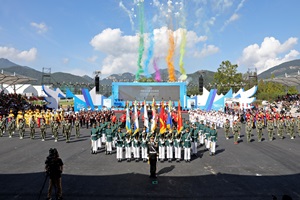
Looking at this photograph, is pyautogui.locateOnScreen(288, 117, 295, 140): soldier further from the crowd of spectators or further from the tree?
the tree

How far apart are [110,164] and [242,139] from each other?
11.5m

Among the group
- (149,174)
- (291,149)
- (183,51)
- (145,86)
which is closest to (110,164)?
(149,174)

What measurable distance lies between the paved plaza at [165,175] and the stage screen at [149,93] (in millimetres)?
28758

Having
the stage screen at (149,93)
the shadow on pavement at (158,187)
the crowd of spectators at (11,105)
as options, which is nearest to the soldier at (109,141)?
the shadow on pavement at (158,187)

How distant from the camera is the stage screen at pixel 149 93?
147 ft

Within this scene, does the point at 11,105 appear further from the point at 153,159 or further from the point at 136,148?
the point at 153,159

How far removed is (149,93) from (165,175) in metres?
34.4

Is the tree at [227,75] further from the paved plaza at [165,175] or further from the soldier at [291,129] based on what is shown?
the paved plaza at [165,175]

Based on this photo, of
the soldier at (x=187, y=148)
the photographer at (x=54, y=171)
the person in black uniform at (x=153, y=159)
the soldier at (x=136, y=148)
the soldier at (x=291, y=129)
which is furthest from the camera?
the soldier at (x=291, y=129)

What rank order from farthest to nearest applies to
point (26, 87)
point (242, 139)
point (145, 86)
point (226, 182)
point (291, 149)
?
1. point (26, 87)
2. point (145, 86)
3. point (242, 139)
4. point (291, 149)
5. point (226, 182)

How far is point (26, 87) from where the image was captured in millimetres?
71812

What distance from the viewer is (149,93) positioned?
4481cm

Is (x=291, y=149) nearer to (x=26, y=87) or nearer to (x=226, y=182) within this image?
(x=226, y=182)

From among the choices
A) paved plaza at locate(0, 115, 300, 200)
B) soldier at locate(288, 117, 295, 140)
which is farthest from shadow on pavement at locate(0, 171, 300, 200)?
soldier at locate(288, 117, 295, 140)
